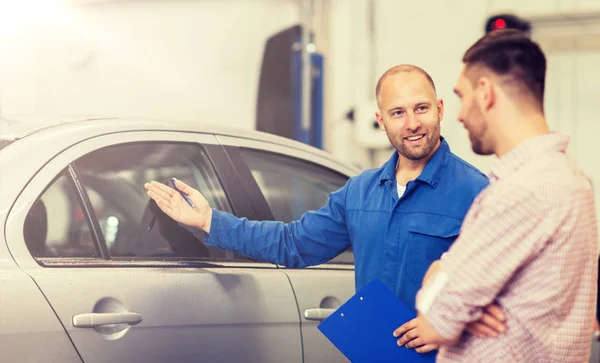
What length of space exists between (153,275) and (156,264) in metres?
0.09

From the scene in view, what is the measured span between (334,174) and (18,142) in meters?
1.29

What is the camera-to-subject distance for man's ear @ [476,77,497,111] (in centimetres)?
177

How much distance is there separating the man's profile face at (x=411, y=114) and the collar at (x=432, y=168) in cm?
2

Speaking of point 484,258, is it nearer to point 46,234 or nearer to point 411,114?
point 411,114

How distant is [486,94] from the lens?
69.7 inches

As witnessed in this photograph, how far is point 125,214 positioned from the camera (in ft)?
12.3

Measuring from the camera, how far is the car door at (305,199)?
9.66ft

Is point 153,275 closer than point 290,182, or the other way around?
point 153,275

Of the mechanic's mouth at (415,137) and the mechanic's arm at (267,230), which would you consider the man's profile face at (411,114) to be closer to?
the mechanic's mouth at (415,137)

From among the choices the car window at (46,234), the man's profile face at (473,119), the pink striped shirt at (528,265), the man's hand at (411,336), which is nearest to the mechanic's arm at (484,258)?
the pink striped shirt at (528,265)

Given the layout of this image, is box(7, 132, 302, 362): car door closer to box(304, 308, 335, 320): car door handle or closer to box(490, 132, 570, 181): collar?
box(304, 308, 335, 320): car door handle

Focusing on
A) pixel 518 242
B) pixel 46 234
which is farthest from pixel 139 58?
pixel 518 242

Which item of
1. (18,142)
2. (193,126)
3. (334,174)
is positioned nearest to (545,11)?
(334,174)

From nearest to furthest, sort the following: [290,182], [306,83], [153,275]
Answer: [153,275] < [290,182] < [306,83]
